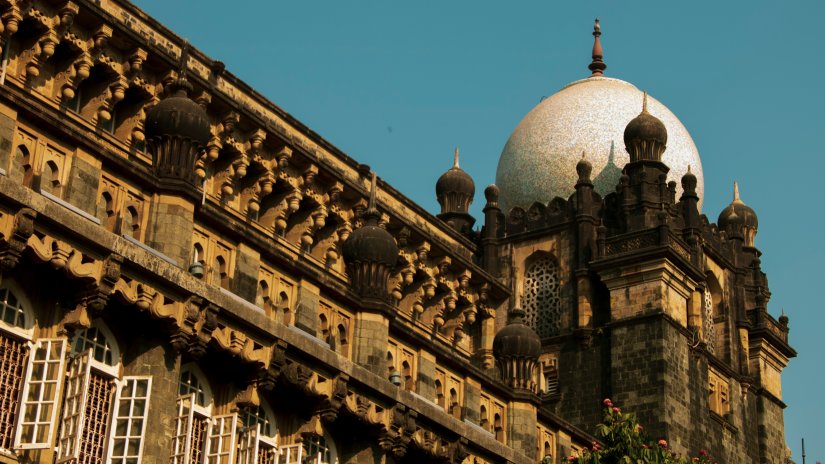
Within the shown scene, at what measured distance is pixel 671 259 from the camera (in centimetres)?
4081

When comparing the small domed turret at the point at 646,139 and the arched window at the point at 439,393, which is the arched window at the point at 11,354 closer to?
the arched window at the point at 439,393

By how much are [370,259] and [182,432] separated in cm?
602

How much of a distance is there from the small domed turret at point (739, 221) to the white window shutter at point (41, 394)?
3100 cm

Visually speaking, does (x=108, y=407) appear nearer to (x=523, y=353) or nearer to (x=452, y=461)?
(x=452, y=461)

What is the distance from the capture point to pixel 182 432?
21.1 m

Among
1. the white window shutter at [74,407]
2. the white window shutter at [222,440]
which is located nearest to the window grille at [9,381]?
the white window shutter at [74,407]

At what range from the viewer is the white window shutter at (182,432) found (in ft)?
68.5

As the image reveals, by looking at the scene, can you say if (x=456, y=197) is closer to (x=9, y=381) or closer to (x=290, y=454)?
(x=290, y=454)

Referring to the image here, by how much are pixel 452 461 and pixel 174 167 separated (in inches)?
321

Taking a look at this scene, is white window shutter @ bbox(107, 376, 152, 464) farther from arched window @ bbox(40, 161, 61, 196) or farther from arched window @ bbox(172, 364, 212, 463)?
arched window @ bbox(40, 161, 61, 196)

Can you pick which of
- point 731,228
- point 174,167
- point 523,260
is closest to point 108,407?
point 174,167

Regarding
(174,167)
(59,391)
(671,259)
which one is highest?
(671,259)

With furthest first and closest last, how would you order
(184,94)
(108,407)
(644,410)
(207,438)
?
(644,410)
(184,94)
(207,438)
(108,407)

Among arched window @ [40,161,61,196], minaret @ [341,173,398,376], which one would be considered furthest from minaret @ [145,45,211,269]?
minaret @ [341,173,398,376]
